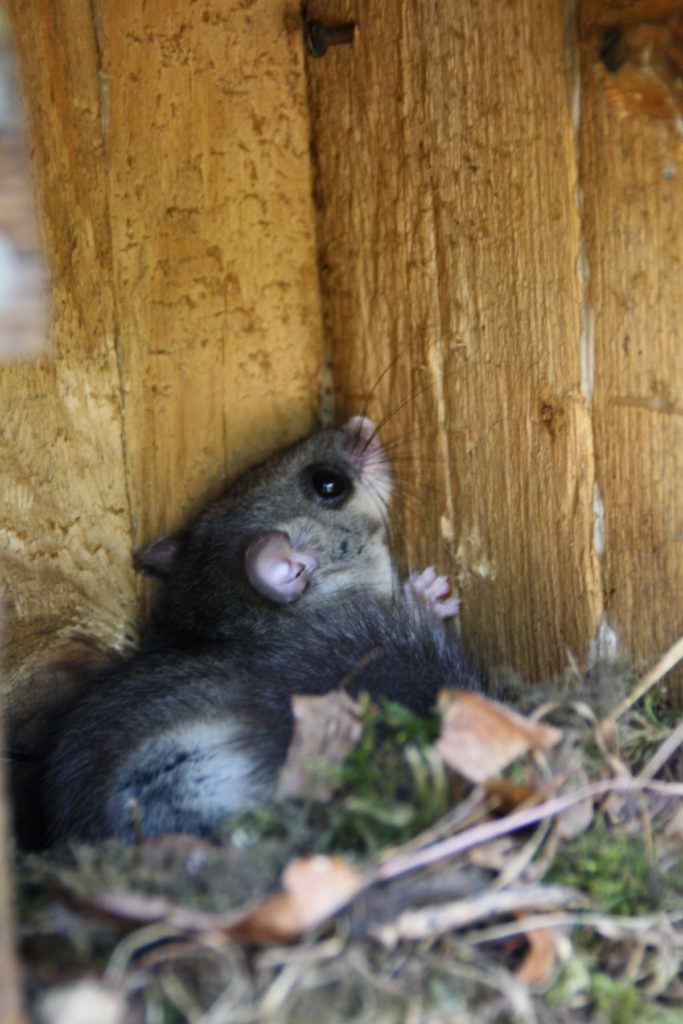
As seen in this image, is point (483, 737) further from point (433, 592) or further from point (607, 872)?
point (433, 592)

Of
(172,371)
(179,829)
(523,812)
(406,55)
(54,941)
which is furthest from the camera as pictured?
(172,371)

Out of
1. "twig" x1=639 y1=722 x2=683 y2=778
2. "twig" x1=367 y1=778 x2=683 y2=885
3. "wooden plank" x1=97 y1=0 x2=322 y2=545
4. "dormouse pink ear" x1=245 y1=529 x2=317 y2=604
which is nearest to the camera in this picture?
"twig" x1=367 y1=778 x2=683 y2=885

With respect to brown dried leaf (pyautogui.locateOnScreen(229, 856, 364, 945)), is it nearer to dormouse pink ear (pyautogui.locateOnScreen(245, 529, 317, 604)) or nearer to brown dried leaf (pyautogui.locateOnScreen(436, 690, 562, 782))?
brown dried leaf (pyautogui.locateOnScreen(436, 690, 562, 782))

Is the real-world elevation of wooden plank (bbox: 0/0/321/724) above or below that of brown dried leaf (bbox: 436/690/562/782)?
above

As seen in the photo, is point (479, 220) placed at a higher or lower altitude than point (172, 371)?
higher

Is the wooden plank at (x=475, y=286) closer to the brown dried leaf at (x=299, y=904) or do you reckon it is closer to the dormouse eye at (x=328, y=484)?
the dormouse eye at (x=328, y=484)

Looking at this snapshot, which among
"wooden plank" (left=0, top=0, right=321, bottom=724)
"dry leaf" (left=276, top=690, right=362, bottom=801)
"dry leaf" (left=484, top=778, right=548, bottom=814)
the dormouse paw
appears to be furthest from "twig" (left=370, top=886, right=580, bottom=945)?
"wooden plank" (left=0, top=0, right=321, bottom=724)

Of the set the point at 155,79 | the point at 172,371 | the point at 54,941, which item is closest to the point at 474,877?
the point at 54,941

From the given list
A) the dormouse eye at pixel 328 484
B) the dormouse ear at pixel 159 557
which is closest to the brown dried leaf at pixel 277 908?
the dormouse ear at pixel 159 557

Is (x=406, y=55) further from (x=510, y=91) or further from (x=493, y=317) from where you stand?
(x=493, y=317)
